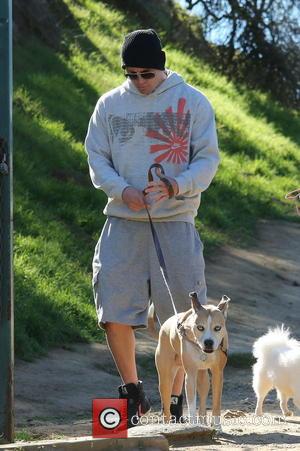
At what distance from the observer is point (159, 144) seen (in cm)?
592

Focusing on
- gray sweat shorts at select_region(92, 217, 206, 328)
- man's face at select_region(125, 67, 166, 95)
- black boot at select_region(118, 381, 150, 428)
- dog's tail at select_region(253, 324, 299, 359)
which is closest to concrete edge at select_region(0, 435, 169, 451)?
black boot at select_region(118, 381, 150, 428)

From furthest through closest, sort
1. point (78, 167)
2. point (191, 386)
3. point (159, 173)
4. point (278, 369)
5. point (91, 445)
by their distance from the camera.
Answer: point (78, 167)
point (278, 369)
point (159, 173)
point (191, 386)
point (91, 445)

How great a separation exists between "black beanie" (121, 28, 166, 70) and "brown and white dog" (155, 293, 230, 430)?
3.93 ft

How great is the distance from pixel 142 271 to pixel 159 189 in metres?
0.50

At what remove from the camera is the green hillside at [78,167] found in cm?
1021

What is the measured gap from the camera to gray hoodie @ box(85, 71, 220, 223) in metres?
5.91

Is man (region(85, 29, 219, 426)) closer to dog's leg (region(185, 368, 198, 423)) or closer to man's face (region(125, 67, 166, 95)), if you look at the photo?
man's face (region(125, 67, 166, 95))

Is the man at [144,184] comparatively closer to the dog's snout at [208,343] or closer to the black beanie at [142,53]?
the black beanie at [142,53]

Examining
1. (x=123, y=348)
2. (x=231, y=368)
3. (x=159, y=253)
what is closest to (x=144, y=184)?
(x=159, y=253)

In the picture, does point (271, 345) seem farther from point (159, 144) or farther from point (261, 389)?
point (159, 144)

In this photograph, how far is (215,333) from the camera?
5496 millimetres

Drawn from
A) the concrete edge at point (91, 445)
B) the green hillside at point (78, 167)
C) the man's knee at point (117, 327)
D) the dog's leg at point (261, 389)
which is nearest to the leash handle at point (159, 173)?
the man's knee at point (117, 327)

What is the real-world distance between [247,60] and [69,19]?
13.2 feet

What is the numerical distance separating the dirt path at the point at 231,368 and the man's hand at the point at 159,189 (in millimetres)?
1167
